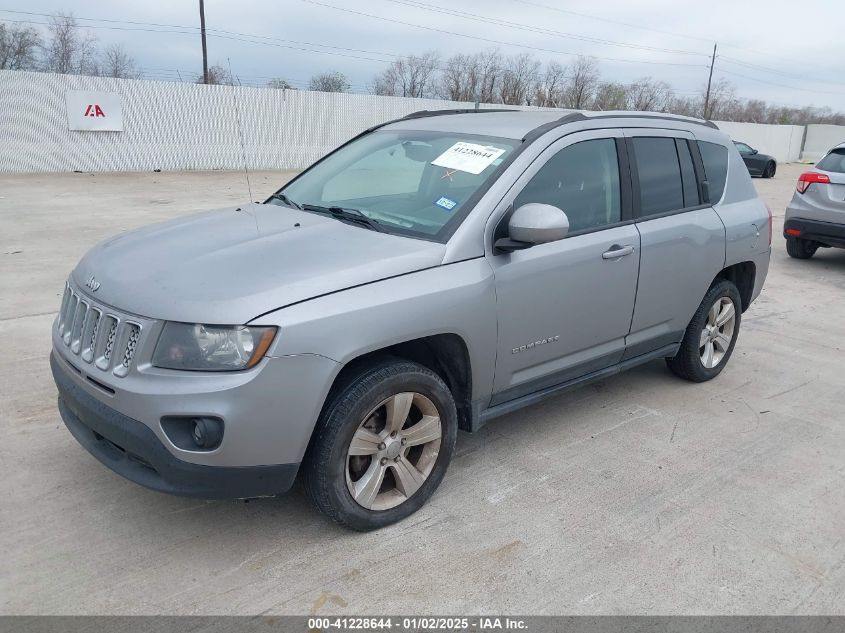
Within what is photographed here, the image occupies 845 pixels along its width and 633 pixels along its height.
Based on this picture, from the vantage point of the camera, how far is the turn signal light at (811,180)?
9094mm

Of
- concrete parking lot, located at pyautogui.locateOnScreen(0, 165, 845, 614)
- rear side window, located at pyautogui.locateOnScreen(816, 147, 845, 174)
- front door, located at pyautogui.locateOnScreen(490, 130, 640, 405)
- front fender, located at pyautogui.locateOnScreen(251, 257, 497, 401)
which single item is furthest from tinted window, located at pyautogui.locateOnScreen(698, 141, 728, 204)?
rear side window, located at pyautogui.locateOnScreen(816, 147, 845, 174)

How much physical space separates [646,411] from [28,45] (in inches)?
1656

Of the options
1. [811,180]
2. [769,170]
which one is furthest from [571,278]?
[769,170]

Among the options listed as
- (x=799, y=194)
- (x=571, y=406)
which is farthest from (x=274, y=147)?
(x=571, y=406)

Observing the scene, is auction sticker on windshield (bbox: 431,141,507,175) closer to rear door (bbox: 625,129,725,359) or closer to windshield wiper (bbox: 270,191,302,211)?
windshield wiper (bbox: 270,191,302,211)

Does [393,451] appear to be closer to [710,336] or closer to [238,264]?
[238,264]

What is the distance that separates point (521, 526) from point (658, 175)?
2391 millimetres

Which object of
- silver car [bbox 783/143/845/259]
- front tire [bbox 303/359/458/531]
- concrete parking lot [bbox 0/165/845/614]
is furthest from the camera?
silver car [bbox 783/143/845/259]

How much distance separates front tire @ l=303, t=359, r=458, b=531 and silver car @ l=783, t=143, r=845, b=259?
7.83 m

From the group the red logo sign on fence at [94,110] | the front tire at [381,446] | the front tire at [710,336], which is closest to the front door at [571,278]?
the front tire at [381,446]

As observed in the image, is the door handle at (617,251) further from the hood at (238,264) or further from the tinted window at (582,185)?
the hood at (238,264)

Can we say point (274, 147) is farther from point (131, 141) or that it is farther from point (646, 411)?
point (646, 411)

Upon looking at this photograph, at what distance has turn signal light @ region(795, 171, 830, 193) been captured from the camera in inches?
358

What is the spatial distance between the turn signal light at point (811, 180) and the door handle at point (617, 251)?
6.61 metres
